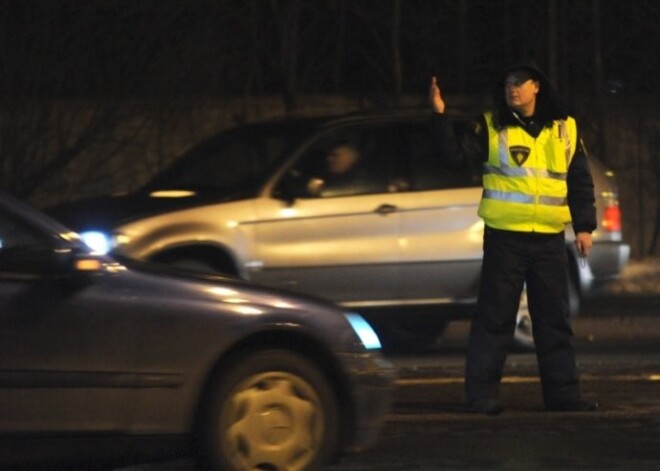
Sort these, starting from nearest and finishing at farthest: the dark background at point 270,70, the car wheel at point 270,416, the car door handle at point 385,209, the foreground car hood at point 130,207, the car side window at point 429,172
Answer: the car wheel at point 270,416 → the foreground car hood at point 130,207 → the car door handle at point 385,209 → the car side window at point 429,172 → the dark background at point 270,70

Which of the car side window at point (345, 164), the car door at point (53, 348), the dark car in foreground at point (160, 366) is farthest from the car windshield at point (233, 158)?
the car door at point (53, 348)

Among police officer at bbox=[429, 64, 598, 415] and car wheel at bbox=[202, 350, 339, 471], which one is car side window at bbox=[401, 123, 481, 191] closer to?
police officer at bbox=[429, 64, 598, 415]

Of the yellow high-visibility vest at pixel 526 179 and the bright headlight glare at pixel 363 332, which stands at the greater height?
the yellow high-visibility vest at pixel 526 179

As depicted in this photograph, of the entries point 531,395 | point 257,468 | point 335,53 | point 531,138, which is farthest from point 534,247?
point 335,53

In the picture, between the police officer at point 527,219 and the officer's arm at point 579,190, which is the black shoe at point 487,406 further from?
the officer's arm at point 579,190

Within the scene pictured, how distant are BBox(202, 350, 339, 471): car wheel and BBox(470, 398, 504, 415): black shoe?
2.01 meters

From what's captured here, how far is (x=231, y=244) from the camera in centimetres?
1071

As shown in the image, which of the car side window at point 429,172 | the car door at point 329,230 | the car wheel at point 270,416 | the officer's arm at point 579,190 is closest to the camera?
the car wheel at point 270,416

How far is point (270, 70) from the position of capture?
21.7 meters

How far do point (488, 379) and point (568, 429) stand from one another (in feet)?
1.89

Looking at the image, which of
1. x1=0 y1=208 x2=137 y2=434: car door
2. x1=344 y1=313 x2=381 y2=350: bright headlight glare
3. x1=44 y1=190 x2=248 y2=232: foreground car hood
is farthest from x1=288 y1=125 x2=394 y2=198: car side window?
x1=0 y1=208 x2=137 y2=434: car door

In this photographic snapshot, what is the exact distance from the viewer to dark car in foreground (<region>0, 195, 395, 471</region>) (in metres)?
6.07

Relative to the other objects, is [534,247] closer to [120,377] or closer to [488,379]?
[488,379]

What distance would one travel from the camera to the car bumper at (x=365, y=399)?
662 cm
